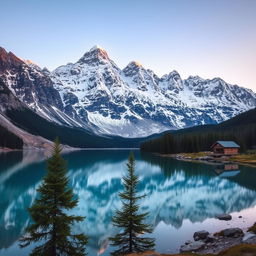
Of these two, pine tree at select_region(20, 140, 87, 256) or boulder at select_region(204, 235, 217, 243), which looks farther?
boulder at select_region(204, 235, 217, 243)

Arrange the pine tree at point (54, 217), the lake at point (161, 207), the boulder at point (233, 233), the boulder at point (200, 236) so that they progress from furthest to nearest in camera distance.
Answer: the lake at point (161, 207)
the boulder at point (200, 236)
the boulder at point (233, 233)
the pine tree at point (54, 217)

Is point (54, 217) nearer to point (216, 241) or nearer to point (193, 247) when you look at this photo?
point (193, 247)

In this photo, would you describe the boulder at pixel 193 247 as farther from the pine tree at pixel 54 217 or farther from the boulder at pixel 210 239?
the pine tree at pixel 54 217

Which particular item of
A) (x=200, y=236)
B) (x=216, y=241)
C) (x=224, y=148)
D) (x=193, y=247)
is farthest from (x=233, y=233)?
(x=224, y=148)

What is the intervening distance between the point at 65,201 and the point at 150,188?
4402cm

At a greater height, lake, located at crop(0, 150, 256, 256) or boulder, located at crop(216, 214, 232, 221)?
boulder, located at crop(216, 214, 232, 221)

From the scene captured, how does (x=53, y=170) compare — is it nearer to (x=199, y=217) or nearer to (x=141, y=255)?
(x=141, y=255)

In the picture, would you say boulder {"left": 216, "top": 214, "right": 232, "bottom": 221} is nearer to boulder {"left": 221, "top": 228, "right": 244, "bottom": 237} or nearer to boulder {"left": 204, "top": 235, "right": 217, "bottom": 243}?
boulder {"left": 221, "top": 228, "right": 244, "bottom": 237}

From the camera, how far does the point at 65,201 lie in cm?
2250

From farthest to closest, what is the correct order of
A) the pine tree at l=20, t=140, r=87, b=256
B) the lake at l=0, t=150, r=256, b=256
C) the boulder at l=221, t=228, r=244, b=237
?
the lake at l=0, t=150, r=256, b=256
the boulder at l=221, t=228, r=244, b=237
the pine tree at l=20, t=140, r=87, b=256

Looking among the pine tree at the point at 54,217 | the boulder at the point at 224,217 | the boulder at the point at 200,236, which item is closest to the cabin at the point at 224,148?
the boulder at the point at 224,217

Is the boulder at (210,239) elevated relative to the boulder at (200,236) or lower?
elevated

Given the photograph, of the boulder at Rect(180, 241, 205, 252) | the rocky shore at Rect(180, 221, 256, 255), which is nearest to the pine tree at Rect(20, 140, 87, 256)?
the boulder at Rect(180, 241, 205, 252)

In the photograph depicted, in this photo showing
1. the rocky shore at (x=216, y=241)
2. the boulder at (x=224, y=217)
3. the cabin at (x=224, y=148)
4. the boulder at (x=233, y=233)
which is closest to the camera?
the rocky shore at (x=216, y=241)
